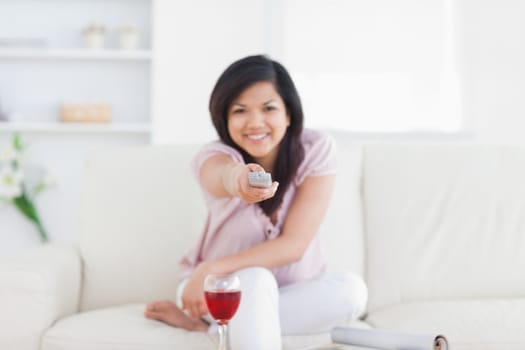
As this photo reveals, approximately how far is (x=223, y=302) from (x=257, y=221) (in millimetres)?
557

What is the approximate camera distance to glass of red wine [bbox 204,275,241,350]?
4.78ft

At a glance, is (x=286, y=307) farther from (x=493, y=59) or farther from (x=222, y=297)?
(x=493, y=59)


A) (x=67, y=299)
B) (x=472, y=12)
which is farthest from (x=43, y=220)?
(x=472, y=12)

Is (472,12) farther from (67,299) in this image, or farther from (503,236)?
(67,299)

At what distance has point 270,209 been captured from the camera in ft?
6.52

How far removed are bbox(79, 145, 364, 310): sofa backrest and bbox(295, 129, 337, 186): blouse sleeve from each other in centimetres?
34

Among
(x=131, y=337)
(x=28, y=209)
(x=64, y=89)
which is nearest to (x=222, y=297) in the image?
(x=131, y=337)

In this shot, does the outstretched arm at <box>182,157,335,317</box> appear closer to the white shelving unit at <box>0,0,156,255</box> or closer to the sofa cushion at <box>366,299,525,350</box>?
the sofa cushion at <box>366,299,525,350</box>

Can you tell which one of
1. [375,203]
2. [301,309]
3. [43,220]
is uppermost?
[375,203]

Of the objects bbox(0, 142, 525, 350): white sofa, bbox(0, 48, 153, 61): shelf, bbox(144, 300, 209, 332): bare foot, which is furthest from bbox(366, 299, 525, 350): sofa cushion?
bbox(0, 48, 153, 61): shelf

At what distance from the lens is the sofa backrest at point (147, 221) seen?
7.40 feet

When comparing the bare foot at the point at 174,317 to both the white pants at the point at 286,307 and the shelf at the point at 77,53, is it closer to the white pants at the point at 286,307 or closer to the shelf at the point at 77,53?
the white pants at the point at 286,307

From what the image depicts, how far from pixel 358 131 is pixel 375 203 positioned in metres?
1.90

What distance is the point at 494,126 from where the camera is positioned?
4270 mm
